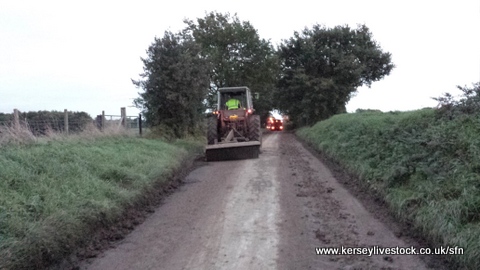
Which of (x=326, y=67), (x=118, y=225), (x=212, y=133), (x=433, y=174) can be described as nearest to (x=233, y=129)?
(x=212, y=133)

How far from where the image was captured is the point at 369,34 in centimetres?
4081

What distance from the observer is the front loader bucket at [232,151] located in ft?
59.7

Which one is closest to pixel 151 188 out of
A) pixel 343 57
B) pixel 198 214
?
pixel 198 214

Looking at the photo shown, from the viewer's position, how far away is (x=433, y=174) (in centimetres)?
852

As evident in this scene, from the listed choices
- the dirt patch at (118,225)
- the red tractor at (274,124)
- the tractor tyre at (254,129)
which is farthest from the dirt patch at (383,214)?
the red tractor at (274,124)

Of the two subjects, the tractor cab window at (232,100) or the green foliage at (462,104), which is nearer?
the green foliage at (462,104)

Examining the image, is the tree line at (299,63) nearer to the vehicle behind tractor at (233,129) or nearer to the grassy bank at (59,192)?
the vehicle behind tractor at (233,129)

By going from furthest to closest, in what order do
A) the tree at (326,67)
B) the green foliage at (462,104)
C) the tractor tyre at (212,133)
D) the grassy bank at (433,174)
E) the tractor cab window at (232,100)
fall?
1. the tree at (326,67)
2. the tractor cab window at (232,100)
3. the tractor tyre at (212,133)
4. the green foliage at (462,104)
5. the grassy bank at (433,174)

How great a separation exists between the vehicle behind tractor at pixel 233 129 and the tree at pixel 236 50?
1809cm

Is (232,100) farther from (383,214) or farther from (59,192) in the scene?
(59,192)

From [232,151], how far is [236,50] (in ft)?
79.1

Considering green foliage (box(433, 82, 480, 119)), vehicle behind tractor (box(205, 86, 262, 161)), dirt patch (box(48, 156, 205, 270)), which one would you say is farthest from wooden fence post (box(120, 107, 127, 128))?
green foliage (box(433, 82, 480, 119))

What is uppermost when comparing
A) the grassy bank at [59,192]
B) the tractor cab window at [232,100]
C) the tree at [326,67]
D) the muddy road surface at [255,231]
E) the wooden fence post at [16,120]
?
the tree at [326,67]

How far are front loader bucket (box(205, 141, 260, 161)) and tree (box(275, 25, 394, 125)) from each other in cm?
1977
